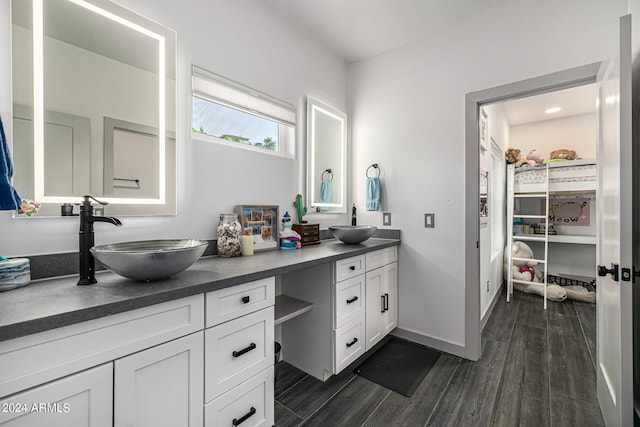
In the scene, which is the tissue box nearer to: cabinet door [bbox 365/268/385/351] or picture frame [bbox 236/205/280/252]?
picture frame [bbox 236/205/280/252]

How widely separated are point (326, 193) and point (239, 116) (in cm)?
107

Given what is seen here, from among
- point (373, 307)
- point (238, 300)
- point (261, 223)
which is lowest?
point (373, 307)

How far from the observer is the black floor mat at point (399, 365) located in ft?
6.27

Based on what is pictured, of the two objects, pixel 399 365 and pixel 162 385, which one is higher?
pixel 162 385

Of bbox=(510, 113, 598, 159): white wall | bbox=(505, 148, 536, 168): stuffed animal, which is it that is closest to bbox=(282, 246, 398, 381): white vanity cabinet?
bbox=(505, 148, 536, 168): stuffed animal

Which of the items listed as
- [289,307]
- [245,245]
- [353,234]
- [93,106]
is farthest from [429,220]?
[93,106]

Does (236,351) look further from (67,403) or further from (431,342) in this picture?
(431,342)

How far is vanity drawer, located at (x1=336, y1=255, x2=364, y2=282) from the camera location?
1.86 m

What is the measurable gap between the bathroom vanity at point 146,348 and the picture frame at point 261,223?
30cm

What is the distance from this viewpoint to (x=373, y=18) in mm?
2236

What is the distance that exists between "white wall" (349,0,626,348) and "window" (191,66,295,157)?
3.20 ft

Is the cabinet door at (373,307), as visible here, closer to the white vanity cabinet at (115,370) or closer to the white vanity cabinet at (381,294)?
the white vanity cabinet at (381,294)

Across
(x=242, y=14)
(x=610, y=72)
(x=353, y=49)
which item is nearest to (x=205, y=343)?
(x=242, y=14)

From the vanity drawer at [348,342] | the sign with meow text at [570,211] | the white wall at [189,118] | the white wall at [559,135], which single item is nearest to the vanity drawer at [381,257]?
the vanity drawer at [348,342]
